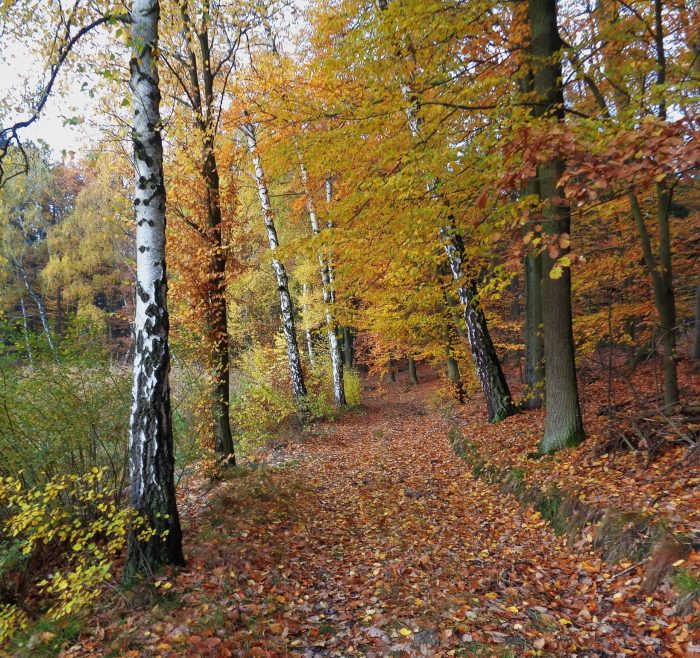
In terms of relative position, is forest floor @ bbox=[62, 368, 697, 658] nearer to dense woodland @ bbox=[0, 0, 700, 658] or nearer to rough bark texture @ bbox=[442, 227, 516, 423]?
dense woodland @ bbox=[0, 0, 700, 658]

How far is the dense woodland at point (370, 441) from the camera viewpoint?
338 centimetres

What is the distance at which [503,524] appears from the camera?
5.36 m

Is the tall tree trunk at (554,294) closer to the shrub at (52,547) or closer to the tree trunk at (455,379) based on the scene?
the shrub at (52,547)

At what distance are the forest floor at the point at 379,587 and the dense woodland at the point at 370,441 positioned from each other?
0.03m

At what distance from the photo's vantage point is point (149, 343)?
4.04 meters

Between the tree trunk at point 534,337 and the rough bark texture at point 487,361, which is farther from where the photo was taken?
the rough bark texture at point 487,361

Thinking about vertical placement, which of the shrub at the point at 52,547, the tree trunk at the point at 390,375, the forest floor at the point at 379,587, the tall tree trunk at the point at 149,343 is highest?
the tall tree trunk at the point at 149,343

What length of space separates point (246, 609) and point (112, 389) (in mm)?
2931

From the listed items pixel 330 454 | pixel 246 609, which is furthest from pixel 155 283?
pixel 330 454

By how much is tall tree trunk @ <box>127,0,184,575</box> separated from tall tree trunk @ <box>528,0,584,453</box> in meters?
4.65

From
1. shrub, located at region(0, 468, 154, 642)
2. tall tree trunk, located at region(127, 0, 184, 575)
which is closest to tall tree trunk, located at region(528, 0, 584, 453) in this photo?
tall tree trunk, located at region(127, 0, 184, 575)

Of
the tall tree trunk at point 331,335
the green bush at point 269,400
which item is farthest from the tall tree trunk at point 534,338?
the green bush at point 269,400

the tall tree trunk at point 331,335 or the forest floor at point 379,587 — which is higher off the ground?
the tall tree trunk at point 331,335

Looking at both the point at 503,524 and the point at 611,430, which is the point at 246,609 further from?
the point at 611,430
